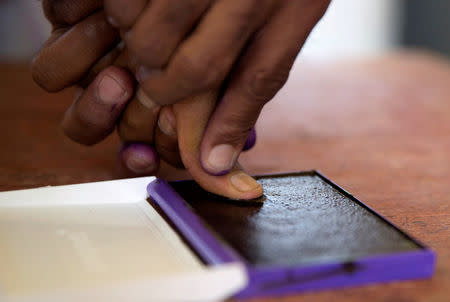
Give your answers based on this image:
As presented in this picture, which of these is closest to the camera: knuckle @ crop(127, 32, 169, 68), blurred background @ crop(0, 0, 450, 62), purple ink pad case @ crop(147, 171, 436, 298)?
purple ink pad case @ crop(147, 171, 436, 298)

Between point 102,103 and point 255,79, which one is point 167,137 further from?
point 255,79

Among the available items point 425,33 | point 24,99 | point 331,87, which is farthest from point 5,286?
point 425,33

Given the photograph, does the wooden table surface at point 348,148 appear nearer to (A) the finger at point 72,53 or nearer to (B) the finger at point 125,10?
(A) the finger at point 72,53

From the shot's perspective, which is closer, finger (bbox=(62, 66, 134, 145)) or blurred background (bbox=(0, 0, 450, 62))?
finger (bbox=(62, 66, 134, 145))

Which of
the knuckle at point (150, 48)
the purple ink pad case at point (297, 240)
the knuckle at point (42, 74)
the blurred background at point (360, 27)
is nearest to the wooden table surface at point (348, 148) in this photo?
the purple ink pad case at point (297, 240)

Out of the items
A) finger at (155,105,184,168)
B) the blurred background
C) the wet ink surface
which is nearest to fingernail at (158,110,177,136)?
finger at (155,105,184,168)

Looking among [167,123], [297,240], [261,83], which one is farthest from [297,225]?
[167,123]

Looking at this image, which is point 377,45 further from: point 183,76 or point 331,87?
A: point 183,76

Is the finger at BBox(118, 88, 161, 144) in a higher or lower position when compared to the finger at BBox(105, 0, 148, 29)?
lower

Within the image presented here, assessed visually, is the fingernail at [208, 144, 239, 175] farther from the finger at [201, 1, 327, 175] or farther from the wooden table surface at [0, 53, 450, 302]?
the wooden table surface at [0, 53, 450, 302]
